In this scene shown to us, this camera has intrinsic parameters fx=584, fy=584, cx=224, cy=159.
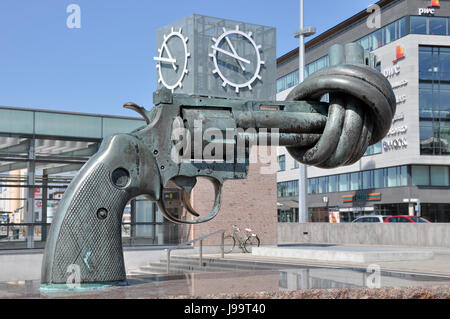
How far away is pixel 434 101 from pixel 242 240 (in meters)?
26.8

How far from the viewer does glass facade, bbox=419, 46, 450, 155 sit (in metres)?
41.8

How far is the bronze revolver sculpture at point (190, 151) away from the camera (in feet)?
16.1

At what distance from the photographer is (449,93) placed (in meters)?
42.8

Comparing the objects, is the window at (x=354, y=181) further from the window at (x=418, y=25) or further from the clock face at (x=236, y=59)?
the clock face at (x=236, y=59)

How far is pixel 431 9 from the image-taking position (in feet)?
137

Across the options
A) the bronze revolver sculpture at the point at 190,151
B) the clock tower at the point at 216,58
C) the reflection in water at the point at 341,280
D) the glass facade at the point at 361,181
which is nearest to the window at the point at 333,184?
the glass facade at the point at 361,181

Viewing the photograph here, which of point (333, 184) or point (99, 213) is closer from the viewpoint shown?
point (99, 213)

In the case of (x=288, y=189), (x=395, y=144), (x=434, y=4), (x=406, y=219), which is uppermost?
(x=434, y=4)

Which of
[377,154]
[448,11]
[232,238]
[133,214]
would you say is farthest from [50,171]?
[448,11]

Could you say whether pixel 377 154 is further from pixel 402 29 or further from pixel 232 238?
pixel 232 238

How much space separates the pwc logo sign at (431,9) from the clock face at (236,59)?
80.0 feet

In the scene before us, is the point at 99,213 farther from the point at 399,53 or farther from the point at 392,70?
the point at 392,70

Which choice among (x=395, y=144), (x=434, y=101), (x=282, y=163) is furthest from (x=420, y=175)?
(x=282, y=163)
